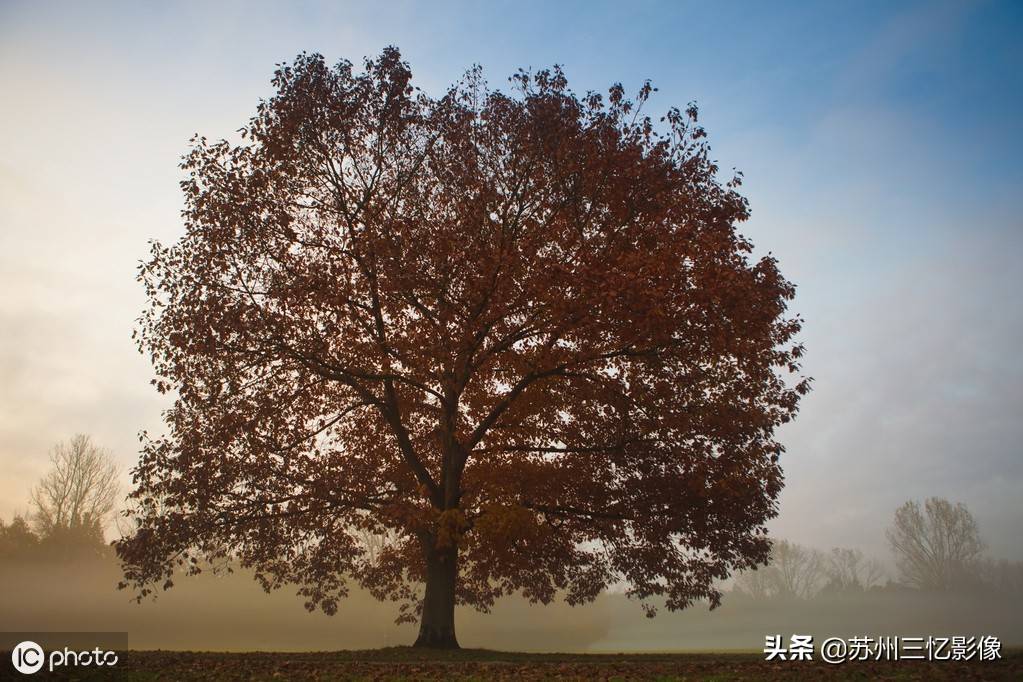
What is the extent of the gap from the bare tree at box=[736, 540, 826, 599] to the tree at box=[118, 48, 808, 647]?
8327 cm

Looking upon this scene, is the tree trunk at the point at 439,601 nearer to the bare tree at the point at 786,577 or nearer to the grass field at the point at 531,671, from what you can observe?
the grass field at the point at 531,671

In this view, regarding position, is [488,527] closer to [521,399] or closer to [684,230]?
[521,399]

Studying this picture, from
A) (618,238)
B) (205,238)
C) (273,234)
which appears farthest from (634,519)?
(205,238)

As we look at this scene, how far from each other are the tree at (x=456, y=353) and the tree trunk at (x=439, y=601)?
2.2 inches

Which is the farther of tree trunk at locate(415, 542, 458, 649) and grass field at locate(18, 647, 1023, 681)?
tree trunk at locate(415, 542, 458, 649)

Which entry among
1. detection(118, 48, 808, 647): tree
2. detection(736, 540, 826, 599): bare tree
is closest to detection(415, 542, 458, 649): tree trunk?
detection(118, 48, 808, 647): tree

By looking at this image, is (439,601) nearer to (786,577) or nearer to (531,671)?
(531,671)

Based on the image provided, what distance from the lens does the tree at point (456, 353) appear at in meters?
16.0

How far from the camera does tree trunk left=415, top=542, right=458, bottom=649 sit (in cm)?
1719

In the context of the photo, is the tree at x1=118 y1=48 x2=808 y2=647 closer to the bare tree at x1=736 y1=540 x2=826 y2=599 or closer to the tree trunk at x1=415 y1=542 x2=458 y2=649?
the tree trunk at x1=415 y1=542 x2=458 y2=649

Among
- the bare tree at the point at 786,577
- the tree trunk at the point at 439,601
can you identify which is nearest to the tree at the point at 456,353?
the tree trunk at the point at 439,601

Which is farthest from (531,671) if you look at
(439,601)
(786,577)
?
(786,577)

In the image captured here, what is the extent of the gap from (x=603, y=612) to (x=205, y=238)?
5966cm

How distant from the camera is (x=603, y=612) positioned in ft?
218
